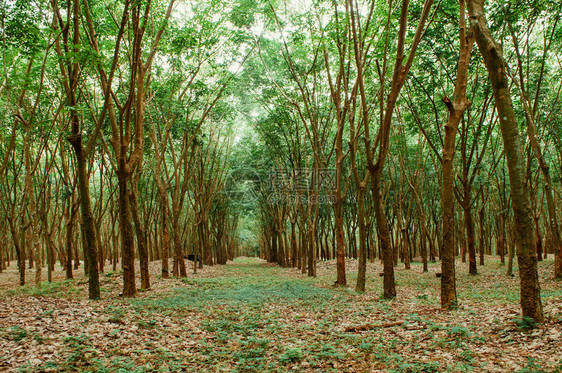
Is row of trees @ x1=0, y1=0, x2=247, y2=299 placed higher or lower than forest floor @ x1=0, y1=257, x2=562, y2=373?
higher

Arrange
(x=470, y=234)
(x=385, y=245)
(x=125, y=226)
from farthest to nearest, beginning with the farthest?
(x=470, y=234)
(x=385, y=245)
(x=125, y=226)

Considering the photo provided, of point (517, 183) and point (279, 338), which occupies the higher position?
point (517, 183)

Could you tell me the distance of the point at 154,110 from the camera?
50.5 ft

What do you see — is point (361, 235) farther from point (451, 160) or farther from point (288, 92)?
point (288, 92)

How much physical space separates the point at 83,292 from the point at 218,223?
20.8 meters

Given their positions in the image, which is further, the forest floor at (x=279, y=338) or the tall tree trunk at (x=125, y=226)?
the tall tree trunk at (x=125, y=226)

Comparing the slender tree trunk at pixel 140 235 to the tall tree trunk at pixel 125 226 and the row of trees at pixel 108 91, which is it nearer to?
the row of trees at pixel 108 91

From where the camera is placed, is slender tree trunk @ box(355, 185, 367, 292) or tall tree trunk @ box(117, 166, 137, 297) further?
slender tree trunk @ box(355, 185, 367, 292)

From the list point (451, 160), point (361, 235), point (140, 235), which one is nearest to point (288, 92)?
point (361, 235)

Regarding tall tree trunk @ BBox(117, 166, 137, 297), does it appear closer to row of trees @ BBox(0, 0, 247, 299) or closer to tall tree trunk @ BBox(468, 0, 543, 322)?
row of trees @ BBox(0, 0, 247, 299)

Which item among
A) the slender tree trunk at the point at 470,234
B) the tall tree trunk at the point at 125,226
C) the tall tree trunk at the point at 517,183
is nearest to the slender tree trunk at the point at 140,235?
the tall tree trunk at the point at 125,226

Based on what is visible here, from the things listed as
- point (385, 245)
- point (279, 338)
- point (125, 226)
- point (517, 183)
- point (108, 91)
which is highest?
point (108, 91)

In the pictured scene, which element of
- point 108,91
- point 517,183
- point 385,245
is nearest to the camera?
point 517,183

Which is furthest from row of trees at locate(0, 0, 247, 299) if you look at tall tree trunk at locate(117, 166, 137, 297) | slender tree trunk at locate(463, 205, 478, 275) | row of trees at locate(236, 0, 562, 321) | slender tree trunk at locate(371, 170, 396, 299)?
slender tree trunk at locate(463, 205, 478, 275)
